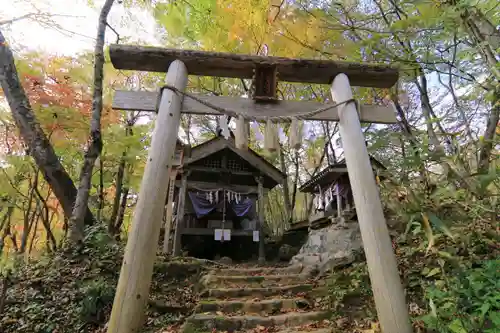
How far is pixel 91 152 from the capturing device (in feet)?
21.3

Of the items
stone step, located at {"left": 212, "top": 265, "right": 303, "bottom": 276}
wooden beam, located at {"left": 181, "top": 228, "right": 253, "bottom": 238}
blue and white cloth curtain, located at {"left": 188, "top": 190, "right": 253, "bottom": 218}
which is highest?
blue and white cloth curtain, located at {"left": 188, "top": 190, "right": 253, "bottom": 218}

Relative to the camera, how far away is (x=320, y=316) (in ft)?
15.2

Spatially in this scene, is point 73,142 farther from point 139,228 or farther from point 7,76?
point 139,228

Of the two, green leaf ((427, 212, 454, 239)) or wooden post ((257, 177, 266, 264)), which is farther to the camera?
wooden post ((257, 177, 266, 264))

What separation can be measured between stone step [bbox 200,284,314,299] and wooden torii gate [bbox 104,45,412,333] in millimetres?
2599

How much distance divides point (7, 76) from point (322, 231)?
9.68 metres

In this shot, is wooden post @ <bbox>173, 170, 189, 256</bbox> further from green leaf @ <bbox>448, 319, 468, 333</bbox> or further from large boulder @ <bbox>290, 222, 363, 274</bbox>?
green leaf @ <bbox>448, 319, 468, 333</bbox>

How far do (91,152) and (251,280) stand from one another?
4840 mm

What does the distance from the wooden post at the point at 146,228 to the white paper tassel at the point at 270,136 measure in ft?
4.62

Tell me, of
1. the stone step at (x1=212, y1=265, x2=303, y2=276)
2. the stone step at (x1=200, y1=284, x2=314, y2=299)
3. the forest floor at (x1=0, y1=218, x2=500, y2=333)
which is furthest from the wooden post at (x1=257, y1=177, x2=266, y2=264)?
the stone step at (x1=200, y1=284, x2=314, y2=299)

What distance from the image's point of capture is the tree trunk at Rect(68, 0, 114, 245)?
609 cm

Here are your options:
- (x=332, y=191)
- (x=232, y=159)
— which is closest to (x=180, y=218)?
(x=232, y=159)

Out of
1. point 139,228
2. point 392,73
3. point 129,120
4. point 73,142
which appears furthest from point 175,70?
point 129,120

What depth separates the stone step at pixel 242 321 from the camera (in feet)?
14.2
